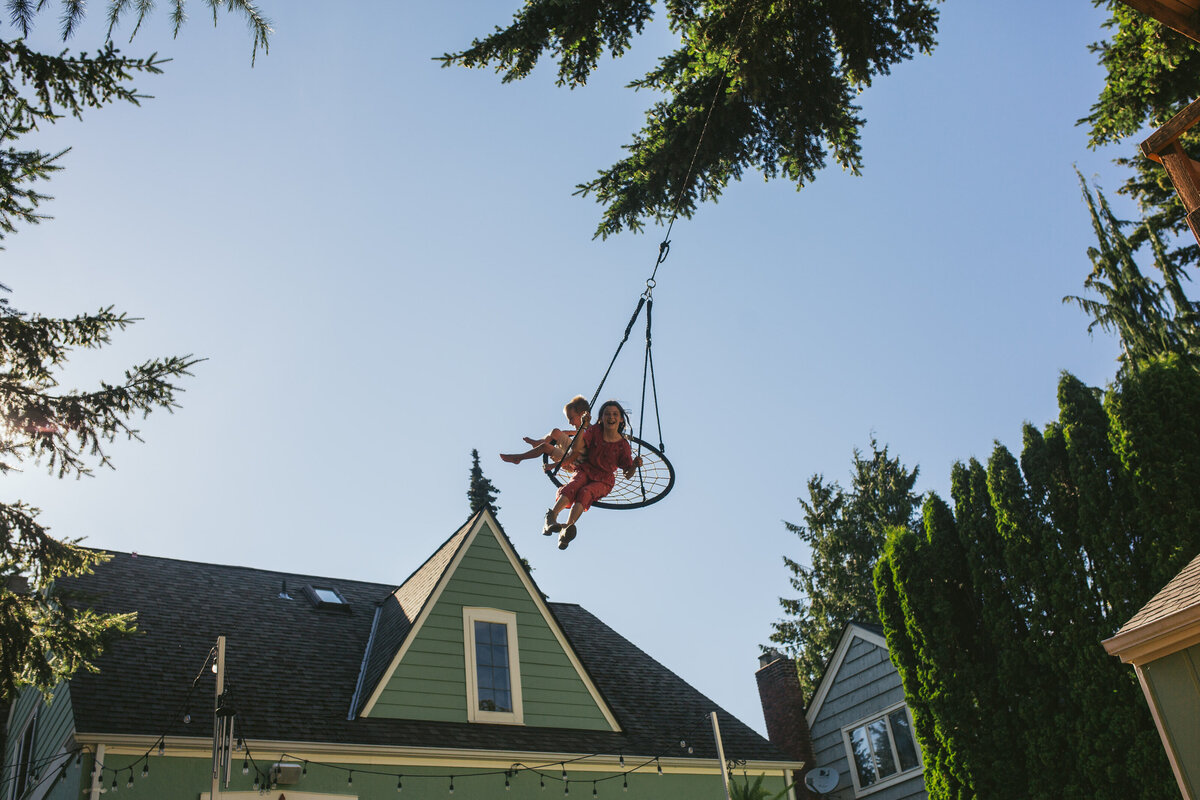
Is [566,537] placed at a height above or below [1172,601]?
above

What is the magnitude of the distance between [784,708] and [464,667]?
708cm

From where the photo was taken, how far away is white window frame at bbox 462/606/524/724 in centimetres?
1180

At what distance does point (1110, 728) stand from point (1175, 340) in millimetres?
12885

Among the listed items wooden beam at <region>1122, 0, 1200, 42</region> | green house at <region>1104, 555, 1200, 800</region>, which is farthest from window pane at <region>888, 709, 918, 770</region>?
wooden beam at <region>1122, 0, 1200, 42</region>

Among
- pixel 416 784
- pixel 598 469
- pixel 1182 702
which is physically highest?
pixel 598 469

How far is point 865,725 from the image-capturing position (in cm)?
1664

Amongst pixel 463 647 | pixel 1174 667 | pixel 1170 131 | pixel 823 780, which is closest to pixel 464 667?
pixel 463 647

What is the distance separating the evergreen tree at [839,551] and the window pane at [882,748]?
14931 millimetres

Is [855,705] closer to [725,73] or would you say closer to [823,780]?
[823,780]

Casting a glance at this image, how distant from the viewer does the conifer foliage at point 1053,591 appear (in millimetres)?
10219

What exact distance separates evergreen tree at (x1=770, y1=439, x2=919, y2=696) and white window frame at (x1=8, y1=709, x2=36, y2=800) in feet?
79.0

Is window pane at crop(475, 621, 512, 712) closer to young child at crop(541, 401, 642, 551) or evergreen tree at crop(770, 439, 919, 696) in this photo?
young child at crop(541, 401, 642, 551)

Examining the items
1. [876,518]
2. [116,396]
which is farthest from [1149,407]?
[876,518]

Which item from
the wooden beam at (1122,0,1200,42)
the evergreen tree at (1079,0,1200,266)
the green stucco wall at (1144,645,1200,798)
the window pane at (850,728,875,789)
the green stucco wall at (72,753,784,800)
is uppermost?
the evergreen tree at (1079,0,1200,266)
